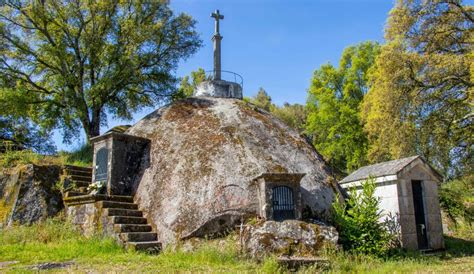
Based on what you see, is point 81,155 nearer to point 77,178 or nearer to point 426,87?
point 77,178

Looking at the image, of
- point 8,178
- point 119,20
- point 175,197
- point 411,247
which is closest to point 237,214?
point 175,197

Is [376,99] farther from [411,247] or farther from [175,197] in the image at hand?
[175,197]

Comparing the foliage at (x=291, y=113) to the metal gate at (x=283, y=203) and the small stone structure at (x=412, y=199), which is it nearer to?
the small stone structure at (x=412, y=199)

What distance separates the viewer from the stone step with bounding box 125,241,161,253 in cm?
998

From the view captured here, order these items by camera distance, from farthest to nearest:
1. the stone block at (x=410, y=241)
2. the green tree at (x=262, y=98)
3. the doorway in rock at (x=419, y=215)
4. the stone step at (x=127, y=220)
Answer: the green tree at (x=262, y=98) < the doorway in rock at (x=419, y=215) < the stone block at (x=410, y=241) < the stone step at (x=127, y=220)

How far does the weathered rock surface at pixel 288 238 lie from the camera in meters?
9.48

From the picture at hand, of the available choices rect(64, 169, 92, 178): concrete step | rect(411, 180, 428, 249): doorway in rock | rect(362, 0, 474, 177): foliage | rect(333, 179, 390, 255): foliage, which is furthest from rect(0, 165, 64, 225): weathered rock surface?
rect(362, 0, 474, 177): foliage

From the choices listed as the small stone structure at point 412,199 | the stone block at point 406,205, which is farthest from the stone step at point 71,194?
the stone block at point 406,205

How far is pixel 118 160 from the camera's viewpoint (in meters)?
13.0

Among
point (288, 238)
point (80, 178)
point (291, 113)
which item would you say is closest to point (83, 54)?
point (80, 178)

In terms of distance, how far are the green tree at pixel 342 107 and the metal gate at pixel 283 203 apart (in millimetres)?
18030

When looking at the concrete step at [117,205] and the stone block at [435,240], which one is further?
the stone block at [435,240]

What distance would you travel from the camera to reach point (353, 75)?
1166 inches

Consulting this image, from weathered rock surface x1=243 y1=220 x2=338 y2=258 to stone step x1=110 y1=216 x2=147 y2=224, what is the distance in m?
3.50
